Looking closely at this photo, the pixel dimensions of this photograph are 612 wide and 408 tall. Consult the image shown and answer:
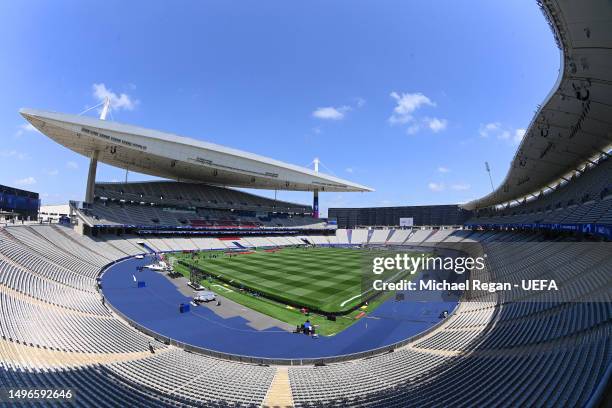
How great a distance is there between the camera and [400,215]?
4186 inches

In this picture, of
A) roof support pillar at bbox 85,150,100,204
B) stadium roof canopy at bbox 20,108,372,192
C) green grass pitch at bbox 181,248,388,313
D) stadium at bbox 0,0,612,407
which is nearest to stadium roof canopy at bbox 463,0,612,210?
stadium at bbox 0,0,612,407

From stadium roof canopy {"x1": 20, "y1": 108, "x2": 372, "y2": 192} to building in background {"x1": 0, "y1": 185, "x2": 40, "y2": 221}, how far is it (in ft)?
33.1

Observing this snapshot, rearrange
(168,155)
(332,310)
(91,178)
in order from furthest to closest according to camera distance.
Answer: (91,178) → (168,155) → (332,310)

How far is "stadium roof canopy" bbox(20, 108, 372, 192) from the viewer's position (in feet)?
136

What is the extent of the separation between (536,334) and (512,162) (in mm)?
25329

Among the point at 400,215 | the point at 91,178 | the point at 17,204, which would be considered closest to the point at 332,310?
the point at 91,178

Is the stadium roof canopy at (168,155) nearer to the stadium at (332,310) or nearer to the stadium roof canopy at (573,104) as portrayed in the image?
the stadium at (332,310)

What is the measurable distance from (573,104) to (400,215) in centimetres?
8730

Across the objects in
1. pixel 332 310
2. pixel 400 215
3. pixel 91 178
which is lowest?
pixel 332 310

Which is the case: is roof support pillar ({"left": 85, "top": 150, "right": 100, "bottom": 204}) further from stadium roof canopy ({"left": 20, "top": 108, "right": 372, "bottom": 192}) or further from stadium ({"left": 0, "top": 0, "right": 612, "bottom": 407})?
stadium roof canopy ({"left": 20, "top": 108, "right": 372, "bottom": 192})

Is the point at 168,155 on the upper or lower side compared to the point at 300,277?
upper

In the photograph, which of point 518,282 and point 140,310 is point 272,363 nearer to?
point 140,310

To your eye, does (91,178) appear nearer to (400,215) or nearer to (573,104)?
(573,104)

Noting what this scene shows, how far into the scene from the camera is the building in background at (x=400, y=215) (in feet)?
320
